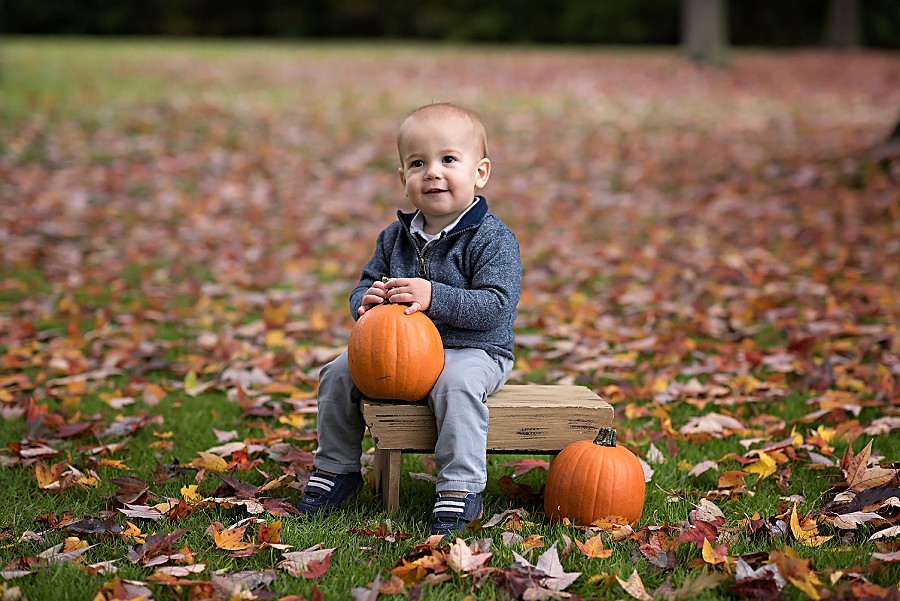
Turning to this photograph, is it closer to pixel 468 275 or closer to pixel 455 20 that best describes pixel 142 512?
pixel 468 275

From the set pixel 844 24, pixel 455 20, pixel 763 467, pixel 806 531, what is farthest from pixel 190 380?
pixel 455 20

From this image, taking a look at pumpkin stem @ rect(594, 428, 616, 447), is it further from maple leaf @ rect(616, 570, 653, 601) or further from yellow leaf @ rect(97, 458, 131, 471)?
yellow leaf @ rect(97, 458, 131, 471)

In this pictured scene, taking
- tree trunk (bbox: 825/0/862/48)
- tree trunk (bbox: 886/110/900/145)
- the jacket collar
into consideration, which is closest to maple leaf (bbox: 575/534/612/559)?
the jacket collar

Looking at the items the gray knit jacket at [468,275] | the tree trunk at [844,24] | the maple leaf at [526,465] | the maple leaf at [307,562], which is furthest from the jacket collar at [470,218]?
the tree trunk at [844,24]

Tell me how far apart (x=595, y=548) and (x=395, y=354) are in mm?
886

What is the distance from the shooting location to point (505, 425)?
10.7 feet

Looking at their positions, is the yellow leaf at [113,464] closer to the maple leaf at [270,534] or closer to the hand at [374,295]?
the maple leaf at [270,534]

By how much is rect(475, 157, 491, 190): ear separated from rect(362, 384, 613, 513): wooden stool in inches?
30.6

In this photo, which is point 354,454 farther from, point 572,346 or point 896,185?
point 896,185

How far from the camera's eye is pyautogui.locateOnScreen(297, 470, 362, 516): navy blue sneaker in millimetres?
3281

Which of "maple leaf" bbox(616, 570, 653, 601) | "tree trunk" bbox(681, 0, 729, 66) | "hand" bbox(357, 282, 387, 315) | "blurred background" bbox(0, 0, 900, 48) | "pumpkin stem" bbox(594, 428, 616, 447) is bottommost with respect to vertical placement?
"maple leaf" bbox(616, 570, 653, 601)

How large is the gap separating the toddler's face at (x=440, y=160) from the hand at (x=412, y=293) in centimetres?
30

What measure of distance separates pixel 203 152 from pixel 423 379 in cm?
893

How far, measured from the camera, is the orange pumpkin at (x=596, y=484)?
3.10 metres
